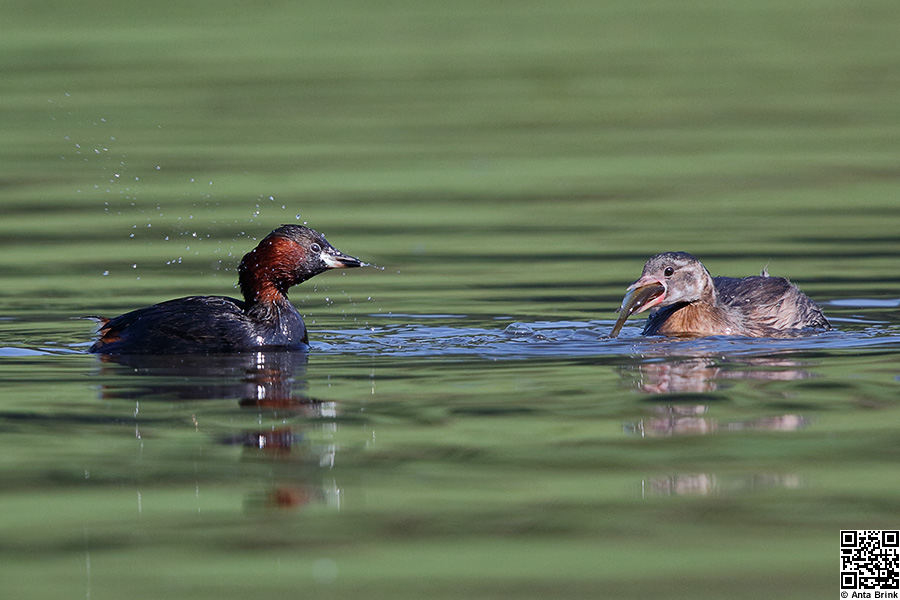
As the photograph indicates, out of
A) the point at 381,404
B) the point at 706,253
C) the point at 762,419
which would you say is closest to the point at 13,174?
the point at 706,253

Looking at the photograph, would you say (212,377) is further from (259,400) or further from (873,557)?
(873,557)

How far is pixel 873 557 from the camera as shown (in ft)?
19.8

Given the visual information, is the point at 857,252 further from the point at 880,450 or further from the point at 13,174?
the point at 13,174

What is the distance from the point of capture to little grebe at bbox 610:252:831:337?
10805 mm

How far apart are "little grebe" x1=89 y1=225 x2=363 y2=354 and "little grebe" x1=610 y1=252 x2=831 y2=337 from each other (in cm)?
190

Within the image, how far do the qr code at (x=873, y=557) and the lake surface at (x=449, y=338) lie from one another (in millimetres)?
99

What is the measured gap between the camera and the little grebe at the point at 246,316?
1009 cm

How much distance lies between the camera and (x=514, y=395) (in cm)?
857

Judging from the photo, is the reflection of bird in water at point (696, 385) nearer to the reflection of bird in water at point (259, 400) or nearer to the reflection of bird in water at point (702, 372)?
the reflection of bird in water at point (702, 372)

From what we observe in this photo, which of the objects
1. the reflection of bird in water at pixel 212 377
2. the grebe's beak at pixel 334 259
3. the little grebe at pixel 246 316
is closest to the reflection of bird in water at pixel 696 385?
the reflection of bird in water at pixel 212 377

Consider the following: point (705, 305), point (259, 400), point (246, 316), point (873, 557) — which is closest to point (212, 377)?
point (259, 400)

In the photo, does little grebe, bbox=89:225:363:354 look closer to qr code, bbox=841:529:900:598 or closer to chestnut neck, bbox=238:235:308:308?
chestnut neck, bbox=238:235:308:308

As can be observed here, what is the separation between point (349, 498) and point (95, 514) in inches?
38.1

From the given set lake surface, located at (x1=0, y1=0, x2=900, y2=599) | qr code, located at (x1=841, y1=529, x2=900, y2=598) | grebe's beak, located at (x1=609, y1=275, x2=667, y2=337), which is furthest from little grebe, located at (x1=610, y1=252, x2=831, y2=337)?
qr code, located at (x1=841, y1=529, x2=900, y2=598)
